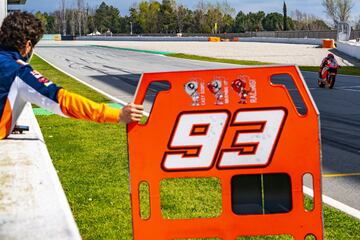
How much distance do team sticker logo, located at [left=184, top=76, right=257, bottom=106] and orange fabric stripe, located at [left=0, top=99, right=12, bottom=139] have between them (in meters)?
1.57

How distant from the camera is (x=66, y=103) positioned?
419 centimetres

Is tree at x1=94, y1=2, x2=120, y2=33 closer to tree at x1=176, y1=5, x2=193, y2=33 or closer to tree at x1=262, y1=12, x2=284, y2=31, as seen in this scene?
tree at x1=176, y1=5, x2=193, y2=33

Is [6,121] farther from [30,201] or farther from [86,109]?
[30,201]

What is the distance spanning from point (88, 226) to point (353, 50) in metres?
40.3

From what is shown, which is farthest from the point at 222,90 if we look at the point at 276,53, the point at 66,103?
the point at 276,53

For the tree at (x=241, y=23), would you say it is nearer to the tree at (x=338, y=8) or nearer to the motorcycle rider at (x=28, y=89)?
the tree at (x=338, y=8)

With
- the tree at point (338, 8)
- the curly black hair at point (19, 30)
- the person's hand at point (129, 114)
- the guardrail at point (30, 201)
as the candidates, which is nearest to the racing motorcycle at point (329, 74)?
the guardrail at point (30, 201)

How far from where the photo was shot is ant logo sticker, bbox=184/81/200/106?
4.10 meters

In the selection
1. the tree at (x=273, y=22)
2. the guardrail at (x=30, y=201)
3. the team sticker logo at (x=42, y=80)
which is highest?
the tree at (x=273, y=22)

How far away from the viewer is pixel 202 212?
19.3ft

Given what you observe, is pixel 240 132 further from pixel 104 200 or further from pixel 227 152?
pixel 104 200

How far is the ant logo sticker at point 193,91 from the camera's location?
4.10 meters

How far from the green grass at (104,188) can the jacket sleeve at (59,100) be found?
1417 millimetres

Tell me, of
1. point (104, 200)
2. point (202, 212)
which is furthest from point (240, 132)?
point (104, 200)
